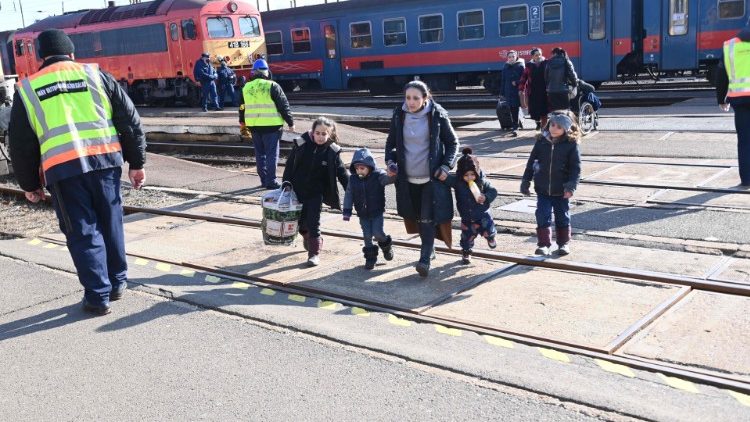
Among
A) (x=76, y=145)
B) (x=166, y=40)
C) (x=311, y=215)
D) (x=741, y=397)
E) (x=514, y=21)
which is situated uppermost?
(x=166, y=40)

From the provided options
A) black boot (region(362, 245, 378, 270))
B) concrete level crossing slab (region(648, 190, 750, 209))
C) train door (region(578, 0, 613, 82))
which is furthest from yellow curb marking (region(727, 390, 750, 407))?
train door (region(578, 0, 613, 82))

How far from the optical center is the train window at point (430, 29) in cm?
2394

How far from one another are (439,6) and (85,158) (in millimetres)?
19551

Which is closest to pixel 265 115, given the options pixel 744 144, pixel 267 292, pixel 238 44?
pixel 267 292

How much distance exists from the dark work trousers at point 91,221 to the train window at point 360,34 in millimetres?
20764

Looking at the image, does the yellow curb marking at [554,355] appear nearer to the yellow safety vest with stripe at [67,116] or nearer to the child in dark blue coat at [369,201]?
the child in dark blue coat at [369,201]

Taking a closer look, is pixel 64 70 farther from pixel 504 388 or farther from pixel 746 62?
pixel 746 62

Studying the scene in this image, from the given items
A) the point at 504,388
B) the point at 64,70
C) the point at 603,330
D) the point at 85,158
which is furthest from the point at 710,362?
the point at 64,70

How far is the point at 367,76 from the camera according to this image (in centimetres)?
2648

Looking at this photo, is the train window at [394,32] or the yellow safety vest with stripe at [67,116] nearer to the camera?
the yellow safety vest with stripe at [67,116]

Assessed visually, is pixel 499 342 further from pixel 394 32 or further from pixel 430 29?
pixel 394 32

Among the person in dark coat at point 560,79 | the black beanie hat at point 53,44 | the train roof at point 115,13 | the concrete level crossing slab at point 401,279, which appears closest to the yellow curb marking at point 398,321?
the concrete level crossing slab at point 401,279

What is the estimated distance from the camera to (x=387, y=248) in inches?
260

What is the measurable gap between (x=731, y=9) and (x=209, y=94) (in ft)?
45.8
